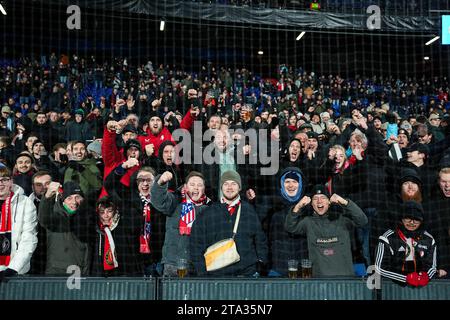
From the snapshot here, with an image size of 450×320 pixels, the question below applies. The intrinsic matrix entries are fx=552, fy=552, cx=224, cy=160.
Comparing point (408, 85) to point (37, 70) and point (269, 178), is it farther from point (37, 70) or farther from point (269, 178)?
point (269, 178)

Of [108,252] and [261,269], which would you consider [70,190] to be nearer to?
[108,252]

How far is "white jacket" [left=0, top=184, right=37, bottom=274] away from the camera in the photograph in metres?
4.41

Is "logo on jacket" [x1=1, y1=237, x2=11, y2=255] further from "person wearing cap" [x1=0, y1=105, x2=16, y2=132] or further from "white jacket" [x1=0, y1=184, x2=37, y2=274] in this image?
"person wearing cap" [x1=0, y1=105, x2=16, y2=132]

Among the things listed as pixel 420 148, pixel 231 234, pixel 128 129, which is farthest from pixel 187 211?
pixel 420 148

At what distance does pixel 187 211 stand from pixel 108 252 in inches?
29.3

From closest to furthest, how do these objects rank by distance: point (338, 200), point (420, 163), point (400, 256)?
point (400, 256), point (338, 200), point (420, 163)

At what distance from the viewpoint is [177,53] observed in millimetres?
14891

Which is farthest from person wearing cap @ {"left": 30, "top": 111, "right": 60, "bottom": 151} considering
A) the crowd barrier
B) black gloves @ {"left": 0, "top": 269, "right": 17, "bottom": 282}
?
the crowd barrier

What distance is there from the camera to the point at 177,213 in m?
→ 4.77

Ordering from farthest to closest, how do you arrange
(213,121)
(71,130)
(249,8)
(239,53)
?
(239,53)
(249,8)
(71,130)
(213,121)

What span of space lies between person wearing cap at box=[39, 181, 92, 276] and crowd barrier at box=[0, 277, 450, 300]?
0.29 metres

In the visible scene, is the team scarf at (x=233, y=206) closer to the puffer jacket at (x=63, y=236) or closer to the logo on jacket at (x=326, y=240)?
the logo on jacket at (x=326, y=240)
